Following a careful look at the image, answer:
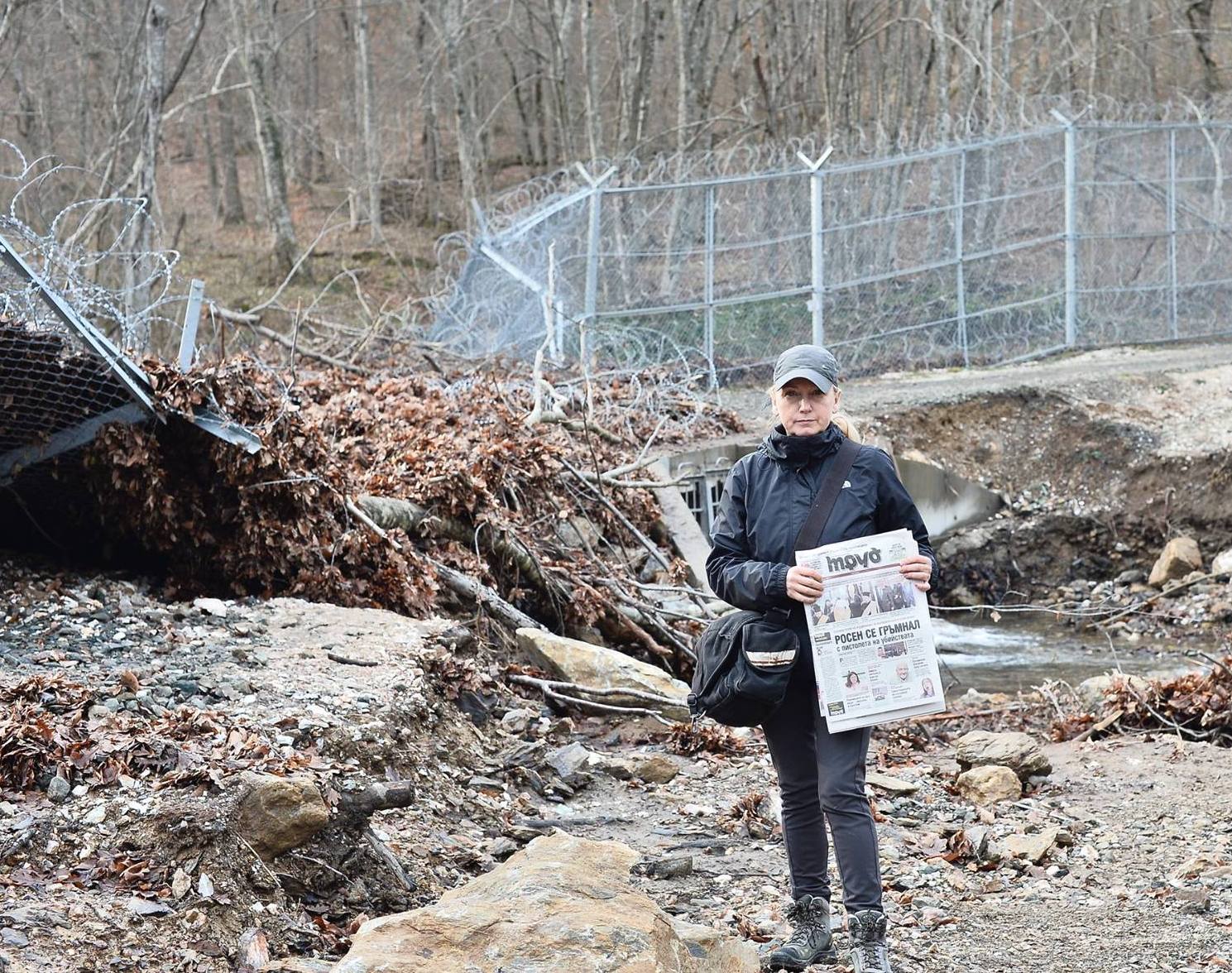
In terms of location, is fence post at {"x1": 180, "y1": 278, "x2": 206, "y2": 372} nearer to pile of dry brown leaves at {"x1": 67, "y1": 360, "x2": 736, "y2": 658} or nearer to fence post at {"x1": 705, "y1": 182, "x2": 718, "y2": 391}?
pile of dry brown leaves at {"x1": 67, "y1": 360, "x2": 736, "y2": 658}

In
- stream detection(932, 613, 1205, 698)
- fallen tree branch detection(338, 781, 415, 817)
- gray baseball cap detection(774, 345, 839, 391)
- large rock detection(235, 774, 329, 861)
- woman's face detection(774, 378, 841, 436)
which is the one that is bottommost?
stream detection(932, 613, 1205, 698)

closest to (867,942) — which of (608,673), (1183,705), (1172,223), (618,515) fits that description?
(608,673)

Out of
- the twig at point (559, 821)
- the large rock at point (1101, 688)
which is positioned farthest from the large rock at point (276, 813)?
the large rock at point (1101, 688)

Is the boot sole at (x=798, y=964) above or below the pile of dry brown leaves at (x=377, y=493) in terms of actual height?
below

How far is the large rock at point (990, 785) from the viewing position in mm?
5914

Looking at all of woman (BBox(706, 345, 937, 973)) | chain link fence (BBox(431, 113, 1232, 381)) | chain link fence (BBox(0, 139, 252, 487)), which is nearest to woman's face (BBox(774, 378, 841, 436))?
woman (BBox(706, 345, 937, 973))

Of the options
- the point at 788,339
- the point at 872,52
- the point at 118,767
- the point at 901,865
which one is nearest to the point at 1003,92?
the point at 872,52

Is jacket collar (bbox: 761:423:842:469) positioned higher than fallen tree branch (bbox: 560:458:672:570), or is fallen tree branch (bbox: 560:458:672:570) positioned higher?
jacket collar (bbox: 761:423:842:469)

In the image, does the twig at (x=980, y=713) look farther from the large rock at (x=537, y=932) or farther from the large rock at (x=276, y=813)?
the large rock at (x=537, y=932)

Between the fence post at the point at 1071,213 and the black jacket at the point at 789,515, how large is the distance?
43.4 feet

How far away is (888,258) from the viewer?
51.2 feet

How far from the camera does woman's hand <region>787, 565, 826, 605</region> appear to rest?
3664 mm

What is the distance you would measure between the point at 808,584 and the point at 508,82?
2965 centimetres

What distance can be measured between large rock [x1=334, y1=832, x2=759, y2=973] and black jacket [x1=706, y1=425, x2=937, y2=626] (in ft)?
2.91
